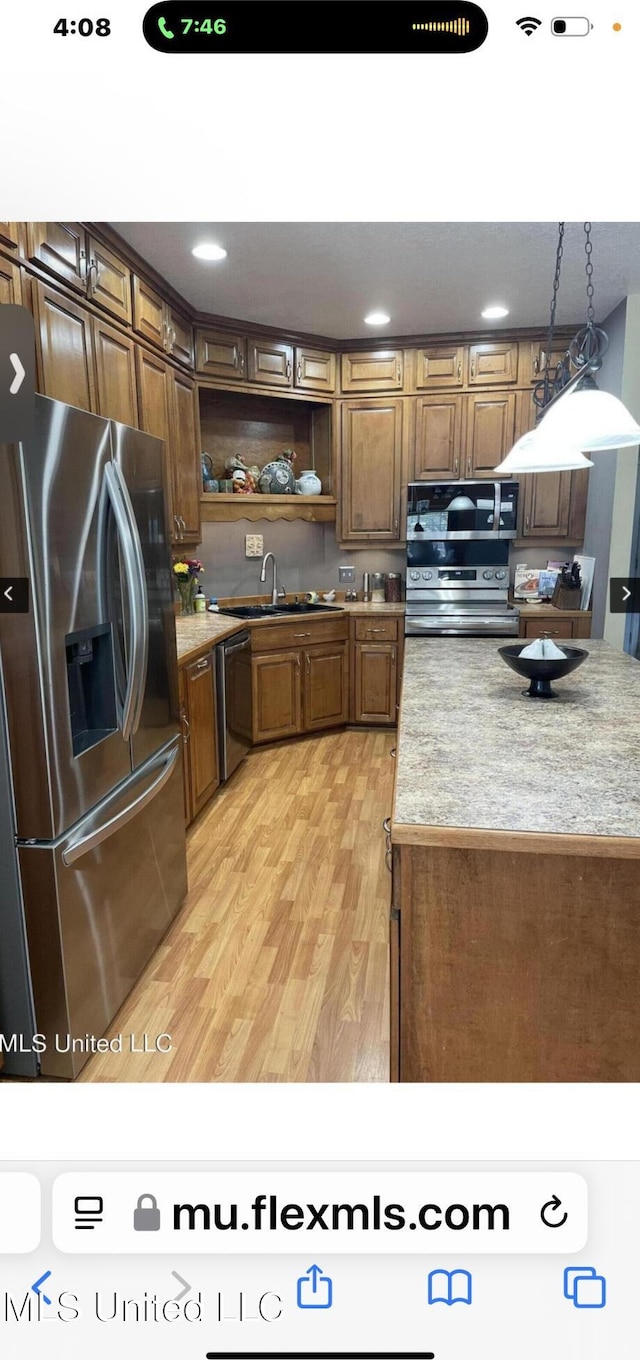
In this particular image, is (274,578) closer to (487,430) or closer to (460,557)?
(460,557)

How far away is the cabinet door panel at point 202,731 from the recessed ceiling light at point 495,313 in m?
2.09

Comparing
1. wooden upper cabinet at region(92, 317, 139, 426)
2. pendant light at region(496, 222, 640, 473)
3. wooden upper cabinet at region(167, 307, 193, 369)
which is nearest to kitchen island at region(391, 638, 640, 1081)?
pendant light at region(496, 222, 640, 473)

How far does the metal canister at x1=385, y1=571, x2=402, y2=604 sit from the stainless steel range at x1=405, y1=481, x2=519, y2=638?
0.31 m

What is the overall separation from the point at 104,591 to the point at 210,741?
4.46 feet

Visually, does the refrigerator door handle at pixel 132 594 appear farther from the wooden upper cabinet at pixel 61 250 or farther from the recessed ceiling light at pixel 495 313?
the recessed ceiling light at pixel 495 313

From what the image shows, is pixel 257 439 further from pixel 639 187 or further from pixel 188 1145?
pixel 188 1145

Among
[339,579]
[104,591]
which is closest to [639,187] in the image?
[104,591]

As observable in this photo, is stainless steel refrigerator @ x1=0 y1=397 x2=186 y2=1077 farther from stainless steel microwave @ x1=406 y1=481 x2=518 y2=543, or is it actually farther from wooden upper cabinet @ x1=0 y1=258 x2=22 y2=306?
stainless steel microwave @ x1=406 y1=481 x2=518 y2=543

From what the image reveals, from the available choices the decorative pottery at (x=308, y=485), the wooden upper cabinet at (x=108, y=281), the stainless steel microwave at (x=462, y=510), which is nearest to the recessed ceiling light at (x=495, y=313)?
the stainless steel microwave at (x=462, y=510)

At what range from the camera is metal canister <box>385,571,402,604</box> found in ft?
13.0

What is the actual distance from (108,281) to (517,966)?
223cm

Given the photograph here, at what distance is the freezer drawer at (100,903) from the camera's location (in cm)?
123

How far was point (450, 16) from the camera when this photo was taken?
416 millimetres

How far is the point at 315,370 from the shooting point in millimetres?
3590
